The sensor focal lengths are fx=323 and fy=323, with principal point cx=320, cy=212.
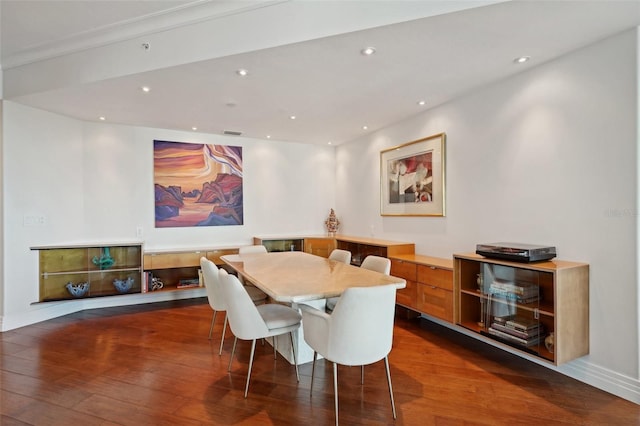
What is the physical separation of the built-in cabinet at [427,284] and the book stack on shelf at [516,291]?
1.35ft

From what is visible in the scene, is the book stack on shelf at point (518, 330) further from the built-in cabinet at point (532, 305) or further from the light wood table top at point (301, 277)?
the light wood table top at point (301, 277)

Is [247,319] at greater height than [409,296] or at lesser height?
greater

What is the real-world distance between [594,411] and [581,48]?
→ 2.70m

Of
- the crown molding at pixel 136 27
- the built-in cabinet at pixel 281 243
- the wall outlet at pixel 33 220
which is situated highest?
the crown molding at pixel 136 27

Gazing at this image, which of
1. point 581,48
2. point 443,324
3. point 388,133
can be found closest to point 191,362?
point 443,324

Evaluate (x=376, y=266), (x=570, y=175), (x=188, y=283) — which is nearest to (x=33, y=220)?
(x=188, y=283)

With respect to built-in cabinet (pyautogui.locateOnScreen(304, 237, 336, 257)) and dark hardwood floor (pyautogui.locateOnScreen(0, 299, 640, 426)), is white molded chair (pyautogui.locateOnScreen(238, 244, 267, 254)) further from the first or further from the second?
built-in cabinet (pyautogui.locateOnScreen(304, 237, 336, 257))

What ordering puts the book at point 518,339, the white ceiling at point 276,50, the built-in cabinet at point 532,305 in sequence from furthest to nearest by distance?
the book at point 518,339 → the built-in cabinet at point 532,305 → the white ceiling at point 276,50

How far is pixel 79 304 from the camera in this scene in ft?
14.9

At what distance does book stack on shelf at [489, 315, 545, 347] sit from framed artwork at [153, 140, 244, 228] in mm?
4080

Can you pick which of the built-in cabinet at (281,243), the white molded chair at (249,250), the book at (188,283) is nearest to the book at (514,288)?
the white molded chair at (249,250)

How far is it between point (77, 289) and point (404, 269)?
4.24 m

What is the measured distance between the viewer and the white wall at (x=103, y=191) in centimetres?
387

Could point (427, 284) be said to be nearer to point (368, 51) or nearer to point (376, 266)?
point (376, 266)
